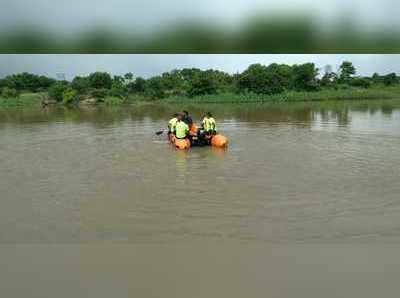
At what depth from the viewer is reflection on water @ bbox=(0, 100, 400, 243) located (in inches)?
249

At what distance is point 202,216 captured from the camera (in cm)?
701

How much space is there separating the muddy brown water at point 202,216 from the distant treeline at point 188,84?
29.4 m

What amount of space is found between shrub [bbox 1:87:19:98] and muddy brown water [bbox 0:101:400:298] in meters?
31.3

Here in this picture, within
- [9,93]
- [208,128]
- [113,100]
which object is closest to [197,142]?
[208,128]

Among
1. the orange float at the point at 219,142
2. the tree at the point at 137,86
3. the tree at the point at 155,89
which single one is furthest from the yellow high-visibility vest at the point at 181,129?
the tree at the point at 137,86

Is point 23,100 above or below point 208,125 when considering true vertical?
above

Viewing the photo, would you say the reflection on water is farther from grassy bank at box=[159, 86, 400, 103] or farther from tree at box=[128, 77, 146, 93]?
tree at box=[128, 77, 146, 93]

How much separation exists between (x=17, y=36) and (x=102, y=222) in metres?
6.28

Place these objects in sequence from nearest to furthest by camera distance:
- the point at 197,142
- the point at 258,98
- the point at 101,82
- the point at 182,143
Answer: the point at 182,143 < the point at 197,142 < the point at 258,98 < the point at 101,82

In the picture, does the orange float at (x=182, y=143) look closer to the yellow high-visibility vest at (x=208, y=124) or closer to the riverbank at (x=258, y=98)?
the yellow high-visibility vest at (x=208, y=124)

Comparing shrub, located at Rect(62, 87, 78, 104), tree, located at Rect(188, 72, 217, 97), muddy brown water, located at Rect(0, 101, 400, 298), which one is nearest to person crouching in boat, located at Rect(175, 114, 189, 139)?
muddy brown water, located at Rect(0, 101, 400, 298)

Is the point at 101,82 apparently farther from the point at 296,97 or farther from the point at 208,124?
the point at 208,124

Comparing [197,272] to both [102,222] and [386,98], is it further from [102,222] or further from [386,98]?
[386,98]

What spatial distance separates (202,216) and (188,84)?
42743 mm
